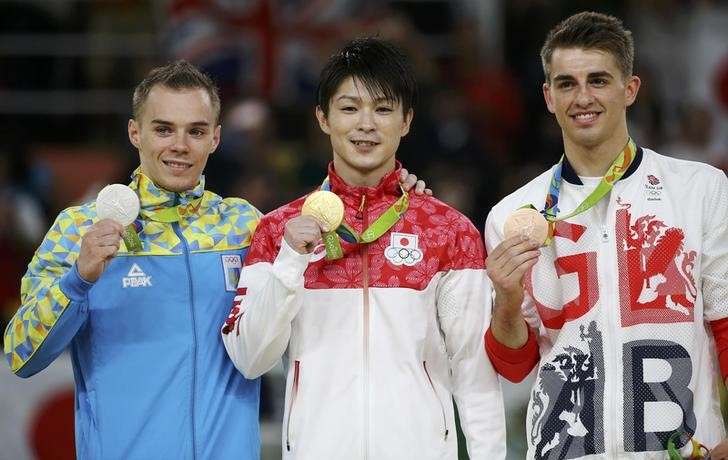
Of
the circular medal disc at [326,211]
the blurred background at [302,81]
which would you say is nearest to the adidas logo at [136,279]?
the circular medal disc at [326,211]

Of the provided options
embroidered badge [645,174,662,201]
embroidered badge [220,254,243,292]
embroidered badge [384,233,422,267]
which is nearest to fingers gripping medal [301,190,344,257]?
embroidered badge [384,233,422,267]

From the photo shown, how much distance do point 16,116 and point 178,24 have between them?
1.43 metres

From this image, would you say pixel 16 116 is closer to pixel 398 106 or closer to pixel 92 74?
pixel 92 74

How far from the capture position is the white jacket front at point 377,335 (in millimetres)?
5023

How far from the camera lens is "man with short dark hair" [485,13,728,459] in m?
5.03

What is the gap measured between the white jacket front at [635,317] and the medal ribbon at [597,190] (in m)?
0.04

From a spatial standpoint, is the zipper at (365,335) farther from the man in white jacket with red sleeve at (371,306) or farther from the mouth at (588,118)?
the mouth at (588,118)

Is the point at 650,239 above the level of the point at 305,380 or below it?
above

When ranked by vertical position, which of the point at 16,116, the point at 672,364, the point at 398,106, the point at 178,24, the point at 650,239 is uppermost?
the point at 178,24

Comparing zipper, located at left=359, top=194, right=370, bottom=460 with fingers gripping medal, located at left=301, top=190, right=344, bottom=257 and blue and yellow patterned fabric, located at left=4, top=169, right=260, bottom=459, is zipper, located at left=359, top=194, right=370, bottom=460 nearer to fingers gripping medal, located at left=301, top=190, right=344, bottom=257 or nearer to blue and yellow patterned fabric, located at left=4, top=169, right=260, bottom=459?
fingers gripping medal, located at left=301, top=190, right=344, bottom=257

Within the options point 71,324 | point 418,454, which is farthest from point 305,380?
point 71,324

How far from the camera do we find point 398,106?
5.33m

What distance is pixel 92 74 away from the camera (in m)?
11.5

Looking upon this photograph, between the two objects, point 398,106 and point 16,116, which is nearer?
point 398,106
